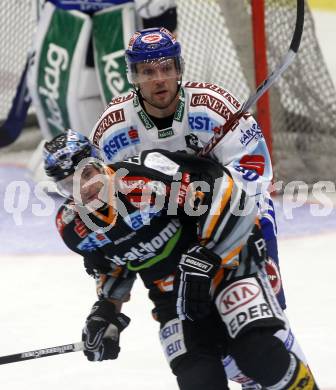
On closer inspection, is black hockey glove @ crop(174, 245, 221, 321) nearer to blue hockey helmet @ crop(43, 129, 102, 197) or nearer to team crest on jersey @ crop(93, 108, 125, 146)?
blue hockey helmet @ crop(43, 129, 102, 197)

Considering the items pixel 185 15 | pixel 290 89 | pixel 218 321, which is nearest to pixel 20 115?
pixel 185 15

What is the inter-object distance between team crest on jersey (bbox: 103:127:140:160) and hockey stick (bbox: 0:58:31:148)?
3.27 metres

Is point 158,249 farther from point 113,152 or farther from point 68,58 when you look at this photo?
point 68,58

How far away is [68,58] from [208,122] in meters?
2.99

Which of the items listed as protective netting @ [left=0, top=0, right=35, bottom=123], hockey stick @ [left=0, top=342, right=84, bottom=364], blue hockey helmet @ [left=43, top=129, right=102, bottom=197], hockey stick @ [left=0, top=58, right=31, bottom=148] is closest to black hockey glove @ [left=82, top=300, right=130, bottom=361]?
hockey stick @ [left=0, top=342, right=84, bottom=364]

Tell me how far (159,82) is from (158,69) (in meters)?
0.04

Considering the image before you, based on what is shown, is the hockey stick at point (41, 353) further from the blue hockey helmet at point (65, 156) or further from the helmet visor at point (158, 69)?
the helmet visor at point (158, 69)

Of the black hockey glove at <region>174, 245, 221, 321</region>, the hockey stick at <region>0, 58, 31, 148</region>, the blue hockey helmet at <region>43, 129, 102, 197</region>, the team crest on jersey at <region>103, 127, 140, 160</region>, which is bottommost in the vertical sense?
the hockey stick at <region>0, 58, 31, 148</region>

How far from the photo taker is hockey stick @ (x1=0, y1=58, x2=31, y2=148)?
683 centimetres

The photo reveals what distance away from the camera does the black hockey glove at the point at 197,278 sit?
125 inches

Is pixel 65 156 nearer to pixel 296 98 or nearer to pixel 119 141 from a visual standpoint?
pixel 119 141

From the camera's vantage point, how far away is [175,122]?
3.56 meters

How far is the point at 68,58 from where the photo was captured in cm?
641

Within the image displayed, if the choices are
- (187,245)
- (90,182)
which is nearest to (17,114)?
(187,245)
